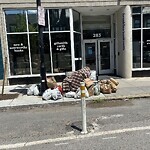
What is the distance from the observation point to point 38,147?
481 centimetres

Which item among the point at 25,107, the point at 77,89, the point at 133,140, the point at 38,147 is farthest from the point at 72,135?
the point at 77,89

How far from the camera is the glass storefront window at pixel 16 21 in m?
12.2

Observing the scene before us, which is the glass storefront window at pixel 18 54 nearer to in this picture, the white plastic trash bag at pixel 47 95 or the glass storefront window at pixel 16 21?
the glass storefront window at pixel 16 21

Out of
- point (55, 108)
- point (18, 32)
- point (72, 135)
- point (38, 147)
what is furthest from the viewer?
point (18, 32)

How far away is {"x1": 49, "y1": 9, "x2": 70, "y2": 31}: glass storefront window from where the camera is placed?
40.8 ft

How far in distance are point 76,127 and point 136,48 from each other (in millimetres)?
8919

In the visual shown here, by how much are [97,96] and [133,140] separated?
4.23m

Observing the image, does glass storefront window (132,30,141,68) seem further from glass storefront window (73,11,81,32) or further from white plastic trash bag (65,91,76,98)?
white plastic trash bag (65,91,76,98)

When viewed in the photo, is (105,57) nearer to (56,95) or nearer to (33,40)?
(33,40)

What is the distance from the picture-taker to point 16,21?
12273mm

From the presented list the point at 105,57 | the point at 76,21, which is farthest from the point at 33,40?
the point at 105,57

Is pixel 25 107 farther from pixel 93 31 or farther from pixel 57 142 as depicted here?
pixel 93 31

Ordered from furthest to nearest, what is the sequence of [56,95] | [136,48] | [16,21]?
[136,48]
[16,21]
[56,95]

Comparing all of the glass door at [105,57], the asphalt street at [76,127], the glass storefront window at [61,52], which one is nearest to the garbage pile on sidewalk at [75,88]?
the asphalt street at [76,127]
